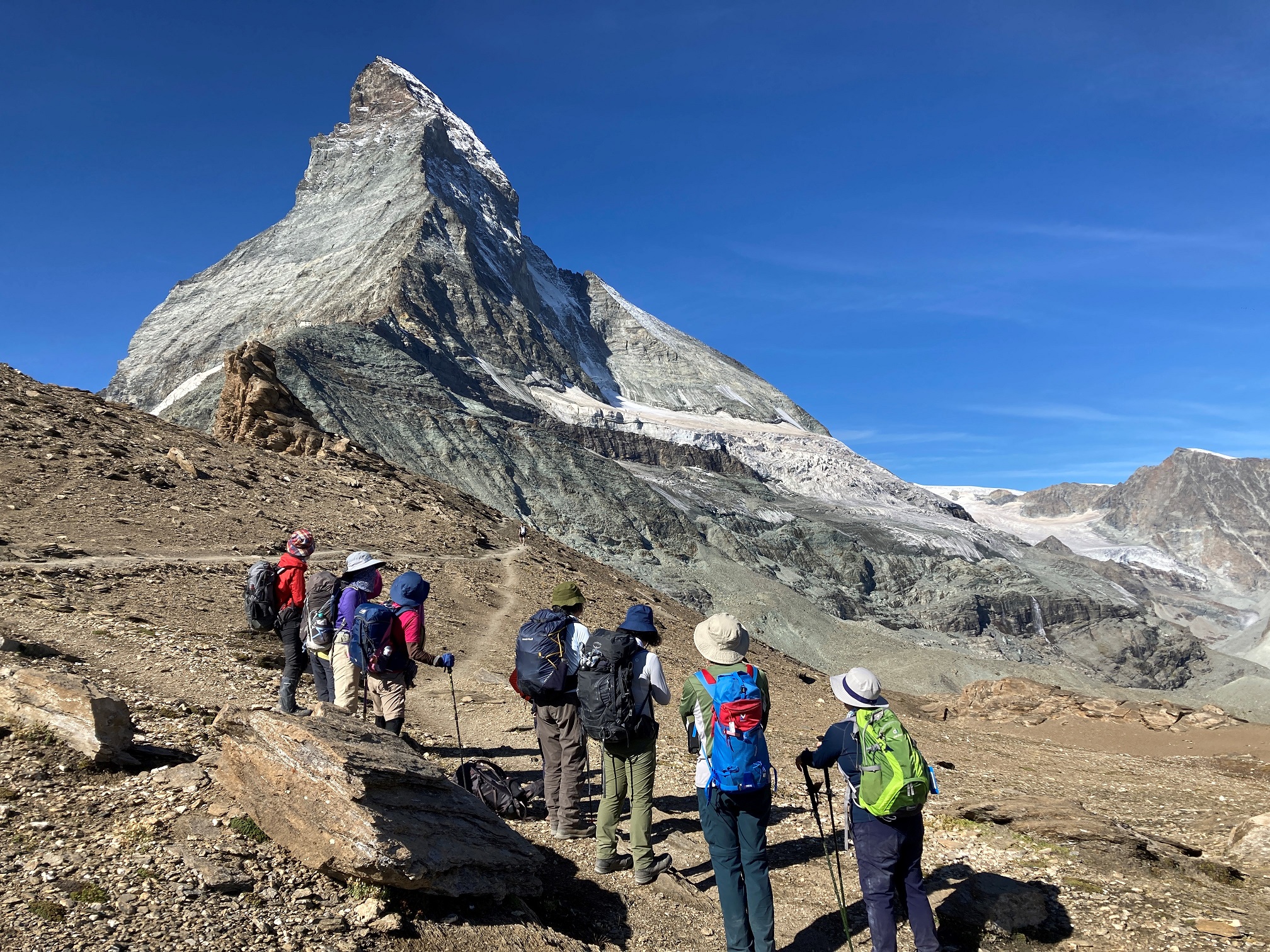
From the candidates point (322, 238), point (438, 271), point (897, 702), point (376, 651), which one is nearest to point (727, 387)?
point (438, 271)

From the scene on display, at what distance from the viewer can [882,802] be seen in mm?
5098

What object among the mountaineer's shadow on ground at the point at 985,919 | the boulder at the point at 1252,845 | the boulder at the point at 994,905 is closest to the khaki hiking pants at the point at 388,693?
the mountaineer's shadow on ground at the point at 985,919

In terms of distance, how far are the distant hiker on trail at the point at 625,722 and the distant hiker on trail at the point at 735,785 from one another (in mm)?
688

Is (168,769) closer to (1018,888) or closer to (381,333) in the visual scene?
(1018,888)

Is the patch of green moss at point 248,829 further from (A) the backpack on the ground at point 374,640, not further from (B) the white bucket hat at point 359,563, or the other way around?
(B) the white bucket hat at point 359,563

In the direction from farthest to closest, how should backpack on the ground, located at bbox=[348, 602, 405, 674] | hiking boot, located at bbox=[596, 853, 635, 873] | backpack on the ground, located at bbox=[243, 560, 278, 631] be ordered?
backpack on the ground, located at bbox=[243, 560, 278, 631]
backpack on the ground, located at bbox=[348, 602, 405, 674]
hiking boot, located at bbox=[596, 853, 635, 873]

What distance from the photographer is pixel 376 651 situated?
25.7 ft

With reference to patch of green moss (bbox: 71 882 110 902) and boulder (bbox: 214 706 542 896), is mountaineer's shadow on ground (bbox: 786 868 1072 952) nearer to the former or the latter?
boulder (bbox: 214 706 542 896)

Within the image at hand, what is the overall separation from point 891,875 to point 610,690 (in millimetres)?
2140

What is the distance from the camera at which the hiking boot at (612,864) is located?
654cm

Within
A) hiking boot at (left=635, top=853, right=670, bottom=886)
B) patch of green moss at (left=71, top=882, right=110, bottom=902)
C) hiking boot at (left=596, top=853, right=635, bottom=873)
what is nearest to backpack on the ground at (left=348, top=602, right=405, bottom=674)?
hiking boot at (left=596, top=853, right=635, bottom=873)

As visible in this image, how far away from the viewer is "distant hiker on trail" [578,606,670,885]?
6.20 metres

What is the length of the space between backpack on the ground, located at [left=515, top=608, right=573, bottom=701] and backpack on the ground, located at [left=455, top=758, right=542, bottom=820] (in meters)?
1.16

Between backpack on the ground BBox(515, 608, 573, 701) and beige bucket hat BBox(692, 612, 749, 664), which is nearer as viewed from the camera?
beige bucket hat BBox(692, 612, 749, 664)
